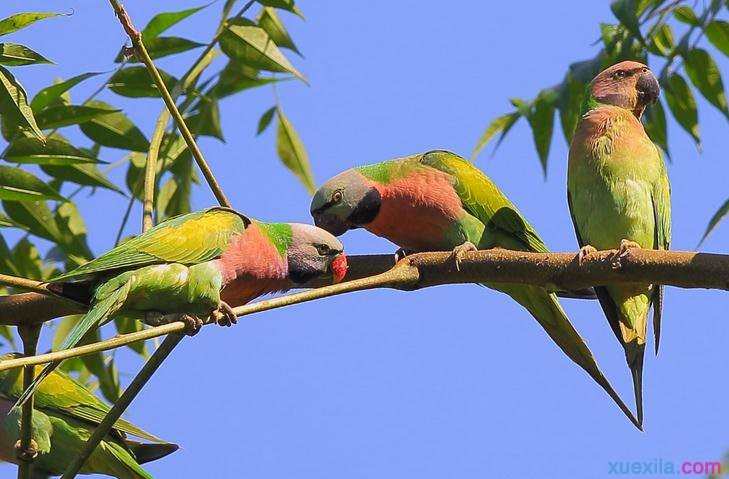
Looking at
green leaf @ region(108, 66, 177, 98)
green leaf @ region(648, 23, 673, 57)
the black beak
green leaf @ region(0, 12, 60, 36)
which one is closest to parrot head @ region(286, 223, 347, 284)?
green leaf @ region(108, 66, 177, 98)

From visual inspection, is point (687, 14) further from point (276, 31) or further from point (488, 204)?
point (276, 31)

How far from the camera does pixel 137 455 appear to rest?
14.4ft

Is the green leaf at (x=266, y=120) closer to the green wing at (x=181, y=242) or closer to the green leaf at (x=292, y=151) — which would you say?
the green leaf at (x=292, y=151)

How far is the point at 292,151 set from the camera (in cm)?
450

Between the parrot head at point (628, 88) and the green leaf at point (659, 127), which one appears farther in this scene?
the parrot head at point (628, 88)

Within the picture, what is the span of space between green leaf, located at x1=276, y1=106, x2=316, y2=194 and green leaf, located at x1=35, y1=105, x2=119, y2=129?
3.14 ft

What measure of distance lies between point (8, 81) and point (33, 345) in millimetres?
825

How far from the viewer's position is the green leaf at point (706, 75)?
4223mm

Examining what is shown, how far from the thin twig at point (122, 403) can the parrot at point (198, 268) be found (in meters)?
0.19

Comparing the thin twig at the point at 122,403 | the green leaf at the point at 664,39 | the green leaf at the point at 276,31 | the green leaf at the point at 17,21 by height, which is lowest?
the thin twig at the point at 122,403

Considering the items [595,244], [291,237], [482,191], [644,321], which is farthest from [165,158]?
[644,321]

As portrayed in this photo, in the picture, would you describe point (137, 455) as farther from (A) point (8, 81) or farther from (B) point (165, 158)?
(A) point (8, 81)

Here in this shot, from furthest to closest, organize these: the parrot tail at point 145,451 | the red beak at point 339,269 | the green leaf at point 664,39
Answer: the green leaf at point 664,39
the parrot tail at point 145,451
the red beak at point 339,269

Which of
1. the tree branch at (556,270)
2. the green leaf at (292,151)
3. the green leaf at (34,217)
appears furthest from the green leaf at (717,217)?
the green leaf at (34,217)
